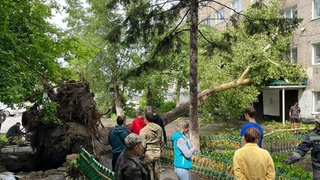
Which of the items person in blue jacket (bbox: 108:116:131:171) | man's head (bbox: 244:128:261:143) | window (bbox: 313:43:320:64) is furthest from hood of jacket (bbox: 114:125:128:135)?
window (bbox: 313:43:320:64)

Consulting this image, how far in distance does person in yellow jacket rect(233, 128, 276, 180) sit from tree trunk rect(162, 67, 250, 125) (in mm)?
9551

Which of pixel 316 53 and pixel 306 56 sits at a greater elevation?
pixel 316 53

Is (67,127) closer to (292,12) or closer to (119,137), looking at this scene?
(119,137)

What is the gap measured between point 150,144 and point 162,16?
5.50 meters

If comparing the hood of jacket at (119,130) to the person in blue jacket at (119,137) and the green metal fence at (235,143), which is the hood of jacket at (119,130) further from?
the green metal fence at (235,143)

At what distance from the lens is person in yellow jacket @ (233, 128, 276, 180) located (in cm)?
367

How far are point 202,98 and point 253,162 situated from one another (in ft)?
35.0

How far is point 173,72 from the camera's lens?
23.3 metres

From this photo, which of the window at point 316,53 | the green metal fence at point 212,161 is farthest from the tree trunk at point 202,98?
the window at point 316,53

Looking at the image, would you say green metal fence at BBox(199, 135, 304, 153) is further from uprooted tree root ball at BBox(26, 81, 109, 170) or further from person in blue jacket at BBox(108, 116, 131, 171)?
person in blue jacket at BBox(108, 116, 131, 171)

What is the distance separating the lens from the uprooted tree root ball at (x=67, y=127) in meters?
10.1

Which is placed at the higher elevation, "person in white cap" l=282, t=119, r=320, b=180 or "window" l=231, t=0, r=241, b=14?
"window" l=231, t=0, r=241, b=14

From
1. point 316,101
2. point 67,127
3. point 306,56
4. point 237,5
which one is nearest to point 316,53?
point 306,56

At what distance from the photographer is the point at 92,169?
554 centimetres
